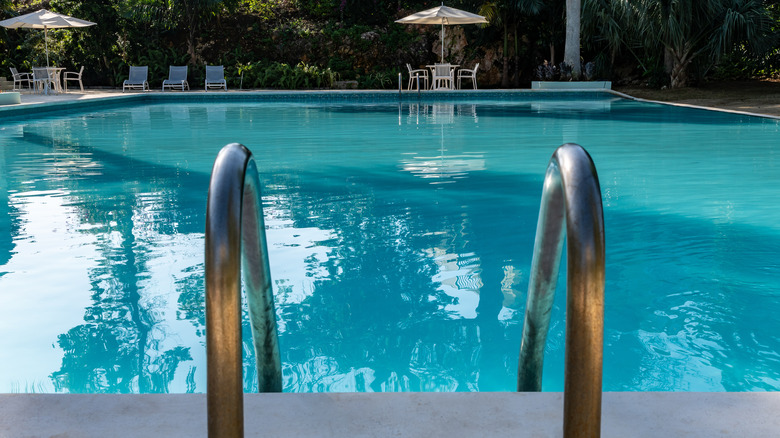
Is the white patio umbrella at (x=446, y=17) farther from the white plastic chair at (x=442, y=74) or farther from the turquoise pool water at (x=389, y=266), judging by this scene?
the turquoise pool water at (x=389, y=266)

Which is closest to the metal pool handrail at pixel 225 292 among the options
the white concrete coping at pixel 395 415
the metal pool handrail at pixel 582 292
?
the white concrete coping at pixel 395 415

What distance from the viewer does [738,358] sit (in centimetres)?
301

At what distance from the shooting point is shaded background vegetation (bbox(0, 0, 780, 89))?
1967 cm

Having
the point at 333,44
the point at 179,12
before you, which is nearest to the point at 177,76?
the point at 179,12

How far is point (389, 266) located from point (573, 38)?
16.9m

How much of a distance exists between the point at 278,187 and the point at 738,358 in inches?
167

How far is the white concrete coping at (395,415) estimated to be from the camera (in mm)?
1502

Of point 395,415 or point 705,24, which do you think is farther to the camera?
point 705,24

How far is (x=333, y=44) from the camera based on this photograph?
21.8 metres

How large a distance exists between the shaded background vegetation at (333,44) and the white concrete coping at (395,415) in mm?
17628

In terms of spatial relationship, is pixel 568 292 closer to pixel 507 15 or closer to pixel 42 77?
pixel 42 77

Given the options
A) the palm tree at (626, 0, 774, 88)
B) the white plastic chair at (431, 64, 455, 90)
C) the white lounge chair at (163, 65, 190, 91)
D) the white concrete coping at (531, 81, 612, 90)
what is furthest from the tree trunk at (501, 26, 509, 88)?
the white lounge chair at (163, 65, 190, 91)

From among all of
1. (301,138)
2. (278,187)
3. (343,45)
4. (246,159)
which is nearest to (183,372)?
(246,159)

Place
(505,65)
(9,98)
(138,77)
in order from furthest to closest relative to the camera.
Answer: (505,65), (138,77), (9,98)
